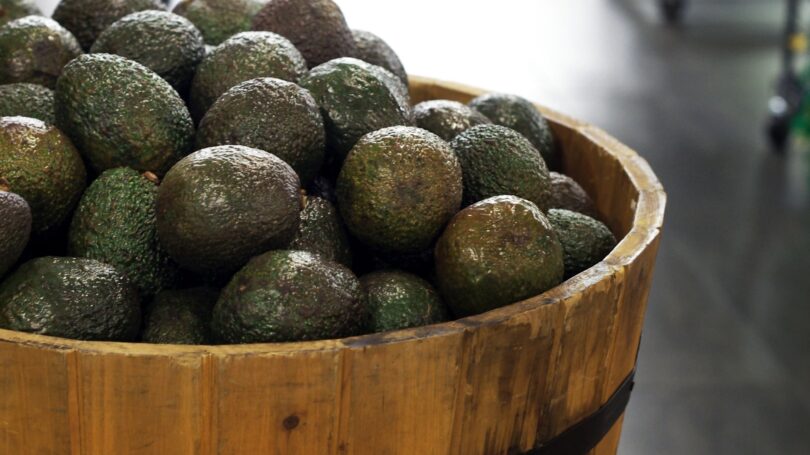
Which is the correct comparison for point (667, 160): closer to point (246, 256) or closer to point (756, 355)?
point (756, 355)

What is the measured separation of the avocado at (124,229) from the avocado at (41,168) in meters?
0.03

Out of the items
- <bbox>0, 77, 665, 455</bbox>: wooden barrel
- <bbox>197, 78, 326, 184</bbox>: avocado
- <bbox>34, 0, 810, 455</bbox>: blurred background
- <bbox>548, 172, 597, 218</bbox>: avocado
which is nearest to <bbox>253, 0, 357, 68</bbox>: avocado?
<bbox>197, 78, 326, 184</bbox>: avocado

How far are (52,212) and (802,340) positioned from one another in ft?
8.42

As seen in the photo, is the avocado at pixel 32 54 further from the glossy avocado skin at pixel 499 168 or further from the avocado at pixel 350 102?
the glossy avocado skin at pixel 499 168

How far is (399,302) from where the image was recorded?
113 cm

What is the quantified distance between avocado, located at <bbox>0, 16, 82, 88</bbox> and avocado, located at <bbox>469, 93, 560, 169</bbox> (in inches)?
27.2

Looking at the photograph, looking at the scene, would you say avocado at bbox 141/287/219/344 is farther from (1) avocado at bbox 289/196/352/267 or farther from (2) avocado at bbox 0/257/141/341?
(1) avocado at bbox 289/196/352/267

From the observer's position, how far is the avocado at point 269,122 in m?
1.19

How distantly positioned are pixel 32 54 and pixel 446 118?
64 centimetres

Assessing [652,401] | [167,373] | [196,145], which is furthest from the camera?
[652,401]

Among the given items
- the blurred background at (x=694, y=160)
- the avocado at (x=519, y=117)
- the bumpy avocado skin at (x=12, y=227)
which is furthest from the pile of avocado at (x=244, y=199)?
the blurred background at (x=694, y=160)

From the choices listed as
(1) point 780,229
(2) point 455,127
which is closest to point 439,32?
(1) point 780,229

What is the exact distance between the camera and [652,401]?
8.96ft

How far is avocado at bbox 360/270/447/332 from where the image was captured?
111 cm
